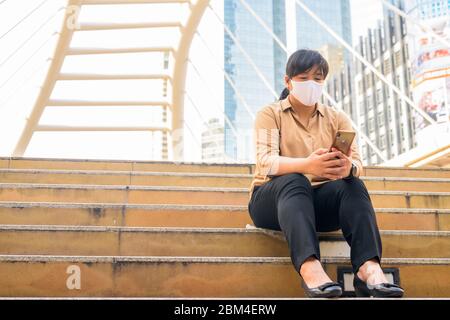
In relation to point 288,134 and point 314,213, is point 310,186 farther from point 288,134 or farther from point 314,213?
point 288,134

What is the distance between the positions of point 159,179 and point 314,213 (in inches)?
63.6

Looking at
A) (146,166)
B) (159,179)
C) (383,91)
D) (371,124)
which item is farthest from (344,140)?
(371,124)

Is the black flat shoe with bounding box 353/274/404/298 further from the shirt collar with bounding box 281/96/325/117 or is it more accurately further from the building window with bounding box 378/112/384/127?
the building window with bounding box 378/112/384/127

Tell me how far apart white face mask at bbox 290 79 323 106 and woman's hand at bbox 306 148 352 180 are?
273 millimetres

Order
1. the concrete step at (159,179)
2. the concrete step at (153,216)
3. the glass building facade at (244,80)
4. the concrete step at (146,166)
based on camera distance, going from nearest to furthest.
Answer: the concrete step at (153,216) → the concrete step at (159,179) → the concrete step at (146,166) → the glass building facade at (244,80)

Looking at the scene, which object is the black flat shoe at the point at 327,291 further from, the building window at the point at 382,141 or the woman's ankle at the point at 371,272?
the building window at the point at 382,141

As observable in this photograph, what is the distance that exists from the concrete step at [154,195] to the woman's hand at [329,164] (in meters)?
1.03

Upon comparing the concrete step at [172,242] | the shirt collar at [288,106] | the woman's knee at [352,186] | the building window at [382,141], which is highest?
the building window at [382,141]

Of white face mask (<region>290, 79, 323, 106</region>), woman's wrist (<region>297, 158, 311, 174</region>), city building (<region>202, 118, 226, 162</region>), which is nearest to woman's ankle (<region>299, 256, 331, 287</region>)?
woman's wrist (<region>297, 158, 311, 174</region>)

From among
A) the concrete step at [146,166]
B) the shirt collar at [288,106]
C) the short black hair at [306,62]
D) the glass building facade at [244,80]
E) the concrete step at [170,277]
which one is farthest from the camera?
the glass building facade at [244,80]

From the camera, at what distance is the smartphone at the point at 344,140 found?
6.56 feet

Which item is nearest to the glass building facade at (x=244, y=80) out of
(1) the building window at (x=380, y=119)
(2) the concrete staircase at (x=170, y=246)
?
(2) the concrete staircase at (x=170, y=246)

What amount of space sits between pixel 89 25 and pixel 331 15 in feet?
113
